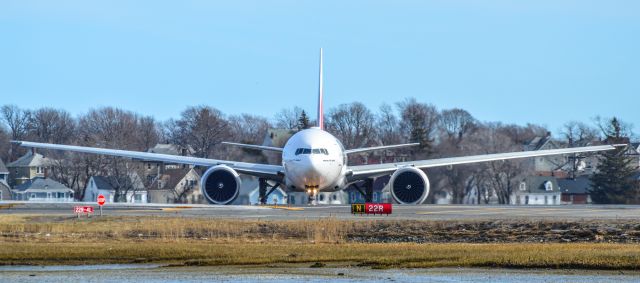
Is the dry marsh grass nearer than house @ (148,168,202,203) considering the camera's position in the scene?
Yes

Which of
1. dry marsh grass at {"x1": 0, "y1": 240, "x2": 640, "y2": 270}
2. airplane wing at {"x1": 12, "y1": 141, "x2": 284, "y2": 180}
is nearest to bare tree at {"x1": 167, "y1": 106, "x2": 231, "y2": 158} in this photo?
airplane wing at {"x1": 12, "y1": 141, "x2": 284, "y2": 180}

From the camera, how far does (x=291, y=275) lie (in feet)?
84.9

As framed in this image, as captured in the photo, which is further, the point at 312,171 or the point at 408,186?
the point at 408,186

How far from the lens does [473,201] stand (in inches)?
4154

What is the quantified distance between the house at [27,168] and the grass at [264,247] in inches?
3526

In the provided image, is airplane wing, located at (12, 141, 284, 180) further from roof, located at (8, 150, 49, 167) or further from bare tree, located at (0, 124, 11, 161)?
bare tree, located at (0, 124, 11, 161)

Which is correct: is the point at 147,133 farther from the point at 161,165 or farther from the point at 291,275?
the point at 291,275

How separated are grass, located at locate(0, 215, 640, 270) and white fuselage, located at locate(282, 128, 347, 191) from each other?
15.6 meters

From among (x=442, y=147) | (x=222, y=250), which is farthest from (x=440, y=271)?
(x=442, y=147)

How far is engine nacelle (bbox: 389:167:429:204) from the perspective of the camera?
62.3 meters

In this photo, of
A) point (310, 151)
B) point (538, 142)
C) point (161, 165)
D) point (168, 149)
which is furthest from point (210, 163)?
point (538, 142)

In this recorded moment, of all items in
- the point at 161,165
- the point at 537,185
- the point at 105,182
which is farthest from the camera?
the point at 537,185

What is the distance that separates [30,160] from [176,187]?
87.1 feet

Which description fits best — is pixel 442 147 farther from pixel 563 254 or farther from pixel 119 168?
pixel 563 254
